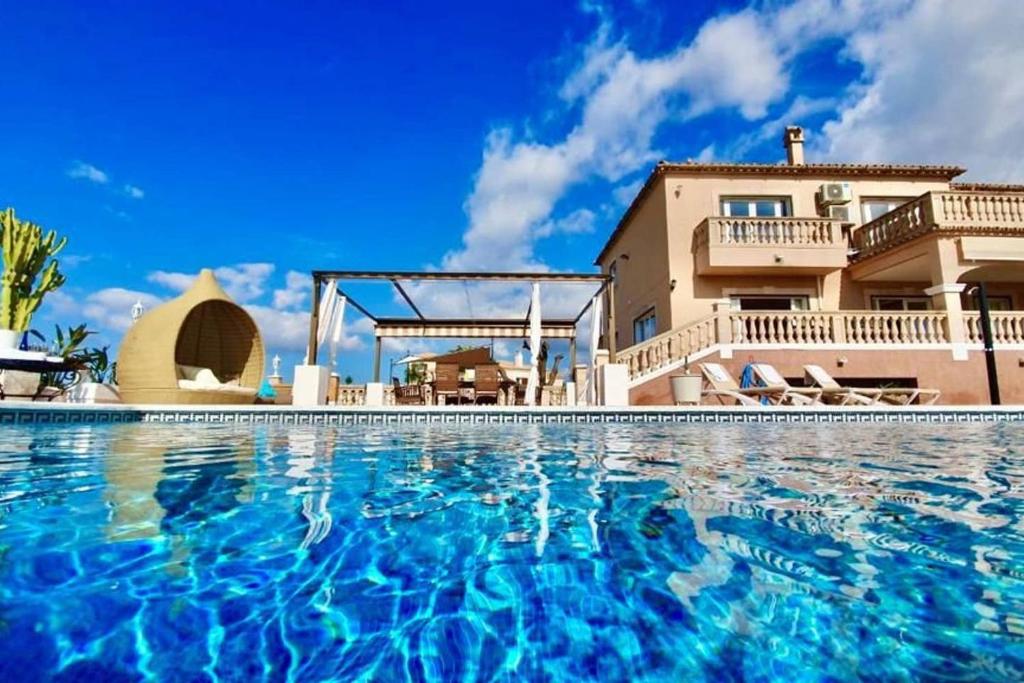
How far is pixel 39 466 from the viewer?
12.1ft

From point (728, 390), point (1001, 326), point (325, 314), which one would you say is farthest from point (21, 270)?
point (1001, 326)

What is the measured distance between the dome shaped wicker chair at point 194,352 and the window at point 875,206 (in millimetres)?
18949

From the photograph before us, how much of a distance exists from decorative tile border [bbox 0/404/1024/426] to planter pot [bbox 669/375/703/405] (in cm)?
157

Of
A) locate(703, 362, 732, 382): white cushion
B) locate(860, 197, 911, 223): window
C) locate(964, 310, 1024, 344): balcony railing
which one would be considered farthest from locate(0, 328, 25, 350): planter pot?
locate(860, 197, 911, 223): window

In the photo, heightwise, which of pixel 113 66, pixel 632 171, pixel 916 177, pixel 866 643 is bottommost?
pixel 866 643

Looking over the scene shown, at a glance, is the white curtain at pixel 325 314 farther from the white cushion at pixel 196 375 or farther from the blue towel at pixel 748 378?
the blue towel at pixel 748 378

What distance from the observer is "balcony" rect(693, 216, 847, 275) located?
1421 centimetres

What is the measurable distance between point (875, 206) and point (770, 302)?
4.86 metres

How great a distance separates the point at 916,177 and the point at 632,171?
29.5 ft

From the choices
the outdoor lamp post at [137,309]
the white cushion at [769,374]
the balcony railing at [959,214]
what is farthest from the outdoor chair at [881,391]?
the outdoor lamp post at [137,309]

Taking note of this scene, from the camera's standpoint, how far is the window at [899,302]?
15.5 meters

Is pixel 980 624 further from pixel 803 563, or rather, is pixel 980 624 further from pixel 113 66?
pixel 113 66

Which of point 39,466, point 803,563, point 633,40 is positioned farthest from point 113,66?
point 803,563

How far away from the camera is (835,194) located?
49.4 ft
